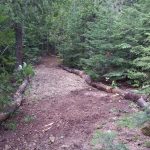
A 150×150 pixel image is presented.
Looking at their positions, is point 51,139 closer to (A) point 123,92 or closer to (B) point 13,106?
(B) point 13,106

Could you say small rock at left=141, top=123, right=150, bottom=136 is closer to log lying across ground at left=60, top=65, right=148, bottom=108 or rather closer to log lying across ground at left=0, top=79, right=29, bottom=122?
log lying across ground at left=60, top=65, right=148, bottom=108

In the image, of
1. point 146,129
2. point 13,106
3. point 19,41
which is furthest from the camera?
point 19,41

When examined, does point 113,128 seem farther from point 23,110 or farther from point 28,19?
point 28,19

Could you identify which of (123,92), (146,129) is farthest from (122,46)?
(146,129)

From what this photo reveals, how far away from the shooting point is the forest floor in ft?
20.4

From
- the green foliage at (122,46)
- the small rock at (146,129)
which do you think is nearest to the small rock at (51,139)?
the small rock at (146,129)

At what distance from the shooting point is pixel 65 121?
24.3 feet

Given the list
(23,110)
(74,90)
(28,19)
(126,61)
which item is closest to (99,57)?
(126,61)

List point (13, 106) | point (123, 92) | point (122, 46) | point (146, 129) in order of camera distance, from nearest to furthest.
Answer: point (146, 129)
point (13, 106)
point (123, 92)
point (122, 46)

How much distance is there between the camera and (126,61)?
11508mm

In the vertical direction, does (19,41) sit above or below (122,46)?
below

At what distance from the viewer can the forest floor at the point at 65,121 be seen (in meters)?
6.22

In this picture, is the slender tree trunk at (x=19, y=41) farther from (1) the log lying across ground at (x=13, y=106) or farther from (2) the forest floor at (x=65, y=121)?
(1) the log lying across ground at (x=13, y=106)

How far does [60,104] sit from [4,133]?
86.8 inches
